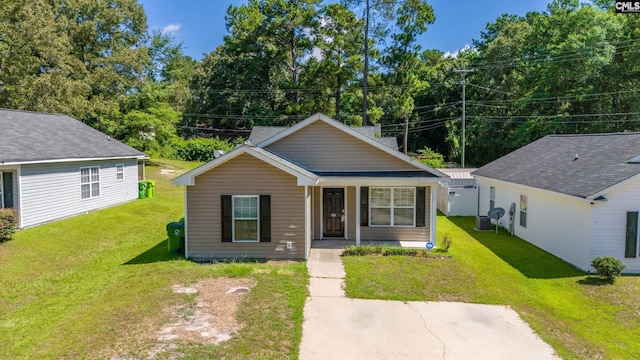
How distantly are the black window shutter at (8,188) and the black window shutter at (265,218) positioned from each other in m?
10.4

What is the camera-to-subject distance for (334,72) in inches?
1369

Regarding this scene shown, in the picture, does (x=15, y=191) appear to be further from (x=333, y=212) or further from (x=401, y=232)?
(x=401, y=232)

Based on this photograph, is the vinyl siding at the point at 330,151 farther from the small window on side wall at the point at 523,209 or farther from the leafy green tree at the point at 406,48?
the leafy green tree at the point at 406,48

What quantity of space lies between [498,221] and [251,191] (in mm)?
12618

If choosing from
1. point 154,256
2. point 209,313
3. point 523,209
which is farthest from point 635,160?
point 154,256

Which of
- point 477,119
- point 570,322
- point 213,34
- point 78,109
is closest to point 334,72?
point 477,119

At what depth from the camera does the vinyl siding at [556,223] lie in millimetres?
11891

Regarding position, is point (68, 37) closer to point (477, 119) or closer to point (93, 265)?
point (93, 265)

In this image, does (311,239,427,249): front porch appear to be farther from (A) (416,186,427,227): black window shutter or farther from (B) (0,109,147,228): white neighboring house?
(B) (0,109,147,228): white neighboring house

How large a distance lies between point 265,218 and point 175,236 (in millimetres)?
3094

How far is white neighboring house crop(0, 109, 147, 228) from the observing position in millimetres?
14836

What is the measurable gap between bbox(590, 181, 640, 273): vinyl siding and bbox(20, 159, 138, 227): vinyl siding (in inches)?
794

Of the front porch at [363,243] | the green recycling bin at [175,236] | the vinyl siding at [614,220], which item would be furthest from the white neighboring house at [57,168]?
the vinyl siding at [614,220]

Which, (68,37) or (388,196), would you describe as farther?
(68,37)
